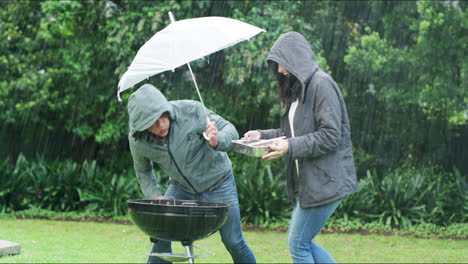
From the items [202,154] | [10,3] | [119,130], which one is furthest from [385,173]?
[10,3]

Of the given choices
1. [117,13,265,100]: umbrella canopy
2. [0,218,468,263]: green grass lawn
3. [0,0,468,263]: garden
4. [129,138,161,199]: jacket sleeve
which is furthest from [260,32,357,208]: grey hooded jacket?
[0,0,468,263]: garden

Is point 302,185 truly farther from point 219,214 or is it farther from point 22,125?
point 22,125

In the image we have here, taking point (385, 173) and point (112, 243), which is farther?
point (385, 173)

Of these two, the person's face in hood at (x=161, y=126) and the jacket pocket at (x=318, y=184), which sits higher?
the person's face in hood at (x=161, y=126)

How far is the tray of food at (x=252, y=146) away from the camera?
362 centimetres

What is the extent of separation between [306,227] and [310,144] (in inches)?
22.1

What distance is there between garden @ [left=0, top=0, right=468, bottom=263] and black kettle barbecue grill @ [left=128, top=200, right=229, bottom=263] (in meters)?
4.13

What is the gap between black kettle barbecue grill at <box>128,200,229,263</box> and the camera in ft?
11.7

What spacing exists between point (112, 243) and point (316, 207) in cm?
498

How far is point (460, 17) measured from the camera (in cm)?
902

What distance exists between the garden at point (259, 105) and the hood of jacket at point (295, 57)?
176 inches

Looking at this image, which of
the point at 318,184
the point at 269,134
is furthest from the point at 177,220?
the point at 269,134

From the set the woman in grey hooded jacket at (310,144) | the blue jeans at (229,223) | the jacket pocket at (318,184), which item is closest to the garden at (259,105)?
the blue jeans at (229,223)

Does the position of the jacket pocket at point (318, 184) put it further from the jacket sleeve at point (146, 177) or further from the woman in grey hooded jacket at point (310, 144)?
the jacket sleeve at point (146, 177)
